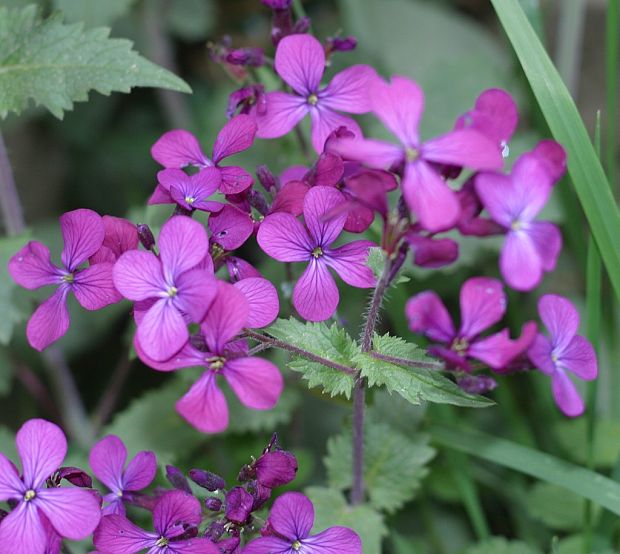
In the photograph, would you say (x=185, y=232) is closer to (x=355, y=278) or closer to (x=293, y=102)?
(x=355, y=278)

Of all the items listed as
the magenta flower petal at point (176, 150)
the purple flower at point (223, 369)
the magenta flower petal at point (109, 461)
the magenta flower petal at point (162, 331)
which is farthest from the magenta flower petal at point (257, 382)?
the magenta flower petal at point (176, 150)

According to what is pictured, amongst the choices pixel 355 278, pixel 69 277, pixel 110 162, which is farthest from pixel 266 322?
pixel 110 162

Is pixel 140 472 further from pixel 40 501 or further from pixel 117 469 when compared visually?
pixel 40 501

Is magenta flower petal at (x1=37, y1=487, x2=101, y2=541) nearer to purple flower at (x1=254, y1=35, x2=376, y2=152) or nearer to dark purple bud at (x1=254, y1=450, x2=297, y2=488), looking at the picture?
dark purple bud at (x1=254, y1=450, x2=297, y2=488)

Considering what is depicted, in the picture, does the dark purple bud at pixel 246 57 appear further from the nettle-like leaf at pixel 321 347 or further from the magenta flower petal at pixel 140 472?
the magenta flower petal at pixel 140 472

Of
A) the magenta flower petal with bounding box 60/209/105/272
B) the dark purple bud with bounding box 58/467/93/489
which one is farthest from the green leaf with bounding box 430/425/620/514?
the magenta flower petal with bounding box 60/209/105/272

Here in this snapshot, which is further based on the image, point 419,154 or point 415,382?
point 415,382

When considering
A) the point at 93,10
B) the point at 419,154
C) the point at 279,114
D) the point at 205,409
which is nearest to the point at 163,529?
the point at 205,409

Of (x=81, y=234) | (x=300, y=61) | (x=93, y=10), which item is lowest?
(x=93, y=10)
